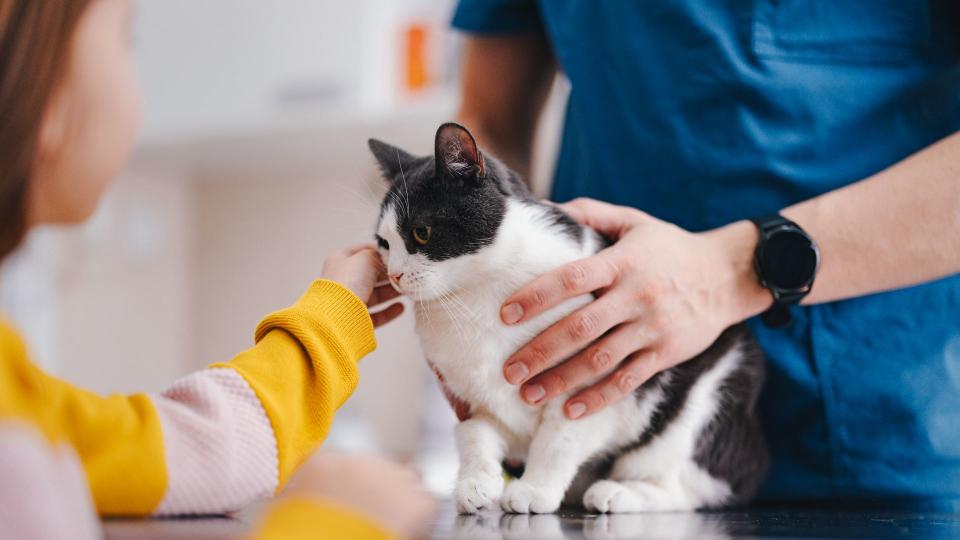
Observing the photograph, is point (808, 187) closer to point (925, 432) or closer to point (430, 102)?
point (925, 432)


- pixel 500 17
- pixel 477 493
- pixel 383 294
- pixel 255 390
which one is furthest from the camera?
pixel 500 17

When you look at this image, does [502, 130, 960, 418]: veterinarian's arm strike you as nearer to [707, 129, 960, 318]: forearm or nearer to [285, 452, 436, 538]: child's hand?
[707, 129, 960, 318]: forearm

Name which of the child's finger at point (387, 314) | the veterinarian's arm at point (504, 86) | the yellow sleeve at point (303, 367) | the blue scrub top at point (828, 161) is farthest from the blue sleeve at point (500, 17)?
the yellow sleeve at point (303, 367)

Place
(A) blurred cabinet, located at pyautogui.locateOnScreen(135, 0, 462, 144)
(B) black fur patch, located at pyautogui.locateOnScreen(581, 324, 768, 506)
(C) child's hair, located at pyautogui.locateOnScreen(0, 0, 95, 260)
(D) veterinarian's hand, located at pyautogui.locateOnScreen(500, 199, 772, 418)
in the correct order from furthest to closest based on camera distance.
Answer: (A) blurred cabinet, located at pyautogui.locateOnScreen(135, 0, 462, 144) → (B) black fur patch, located at pyautogui.locateOnScreen(581, 324, 768, 506) → (D) veterinarian's hand, located at pyautogui.locateOnScreen(500, 199, 772, 418) → (C) child's hair, located at pyautogui.locateOnScreen(0, 0, 95, 260)

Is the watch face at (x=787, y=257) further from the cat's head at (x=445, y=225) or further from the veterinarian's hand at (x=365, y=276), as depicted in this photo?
the veterinarian's hand at (x=365, y=276)

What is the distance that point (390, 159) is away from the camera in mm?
979

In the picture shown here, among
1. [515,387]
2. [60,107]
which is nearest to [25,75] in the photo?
[60,107]

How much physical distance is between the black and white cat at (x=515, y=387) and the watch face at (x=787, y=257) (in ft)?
0.40

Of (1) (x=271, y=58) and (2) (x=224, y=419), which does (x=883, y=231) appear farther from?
(1) (x=271, y=58)

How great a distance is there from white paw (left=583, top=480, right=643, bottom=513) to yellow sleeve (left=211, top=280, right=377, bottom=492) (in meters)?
0.28

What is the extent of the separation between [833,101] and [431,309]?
0.52m

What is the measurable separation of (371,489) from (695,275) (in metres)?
0.39

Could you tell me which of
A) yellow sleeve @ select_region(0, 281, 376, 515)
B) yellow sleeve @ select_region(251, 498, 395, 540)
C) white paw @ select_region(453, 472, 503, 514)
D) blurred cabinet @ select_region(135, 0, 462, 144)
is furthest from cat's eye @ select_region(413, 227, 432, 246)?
blurred cabinet @ select_region(135, 0, 462, 144)

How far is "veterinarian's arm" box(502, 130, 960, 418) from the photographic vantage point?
0.82 metres
